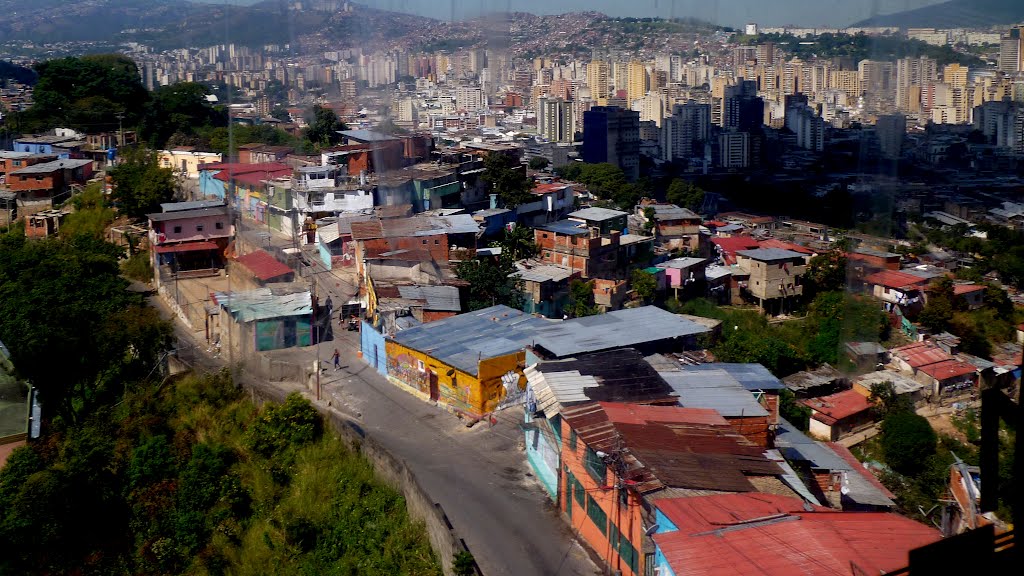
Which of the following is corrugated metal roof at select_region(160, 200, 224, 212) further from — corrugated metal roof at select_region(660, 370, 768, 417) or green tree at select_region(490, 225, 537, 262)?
corrugated metal roof at select_region(660, 370, 768, 417)

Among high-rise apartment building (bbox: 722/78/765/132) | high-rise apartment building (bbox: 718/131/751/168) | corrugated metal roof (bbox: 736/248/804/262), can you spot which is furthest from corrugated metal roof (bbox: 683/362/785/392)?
high-rise apartment building (bbox: 722/78/765/132)

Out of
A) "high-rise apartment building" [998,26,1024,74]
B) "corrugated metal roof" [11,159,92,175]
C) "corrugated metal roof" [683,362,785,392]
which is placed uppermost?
"high-rise apartment building" [998,26,1024,74]

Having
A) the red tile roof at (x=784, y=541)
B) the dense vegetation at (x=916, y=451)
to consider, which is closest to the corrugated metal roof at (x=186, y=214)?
the dense vegetation at (x=916, y=451)

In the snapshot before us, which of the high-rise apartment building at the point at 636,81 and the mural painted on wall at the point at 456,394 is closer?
the mural painted on wall at the point at 456,394

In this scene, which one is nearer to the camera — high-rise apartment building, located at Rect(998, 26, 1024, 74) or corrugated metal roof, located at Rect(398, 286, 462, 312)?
corrugated metal roof, located at Rect(398, 286, 462, 312)

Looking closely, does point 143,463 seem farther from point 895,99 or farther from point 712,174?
point 712,174

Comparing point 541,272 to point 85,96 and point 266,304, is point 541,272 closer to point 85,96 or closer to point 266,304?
point 266,304

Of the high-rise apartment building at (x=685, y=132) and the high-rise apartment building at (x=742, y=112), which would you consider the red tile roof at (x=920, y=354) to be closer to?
the high-rise apartment building at (x=685, y=132)
